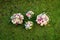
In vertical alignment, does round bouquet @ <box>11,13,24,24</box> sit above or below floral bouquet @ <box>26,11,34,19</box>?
below

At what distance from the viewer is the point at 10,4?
2480 millimetres

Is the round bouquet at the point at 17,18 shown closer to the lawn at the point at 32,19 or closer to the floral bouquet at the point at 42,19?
the lawn at the point at 32,19

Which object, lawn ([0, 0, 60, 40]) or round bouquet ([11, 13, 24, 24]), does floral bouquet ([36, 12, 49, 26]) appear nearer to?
lawn ([0, 0, 60, 40])

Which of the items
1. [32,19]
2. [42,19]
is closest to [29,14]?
[32,19]

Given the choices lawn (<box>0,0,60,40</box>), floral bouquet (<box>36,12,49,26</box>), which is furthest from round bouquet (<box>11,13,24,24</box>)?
floral bouquet (<box>36,12,49,26</box>)

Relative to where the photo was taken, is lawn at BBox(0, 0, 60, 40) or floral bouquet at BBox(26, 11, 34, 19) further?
floral bouquet at BBox(26, 11, 34, 19)

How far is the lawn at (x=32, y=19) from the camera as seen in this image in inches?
83.4

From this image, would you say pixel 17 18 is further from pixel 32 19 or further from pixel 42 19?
pixel 42 19

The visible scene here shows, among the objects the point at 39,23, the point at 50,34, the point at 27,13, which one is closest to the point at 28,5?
the point at 27,13

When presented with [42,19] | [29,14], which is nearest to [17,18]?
[29,14]

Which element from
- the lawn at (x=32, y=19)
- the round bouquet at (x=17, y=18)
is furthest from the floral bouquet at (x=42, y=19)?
the round bouquet at (x=17, y=18)

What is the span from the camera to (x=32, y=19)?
90.0 inches

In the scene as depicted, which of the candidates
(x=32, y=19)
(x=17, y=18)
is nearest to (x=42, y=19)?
(x=32, y=19)

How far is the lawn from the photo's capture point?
6.95ft
